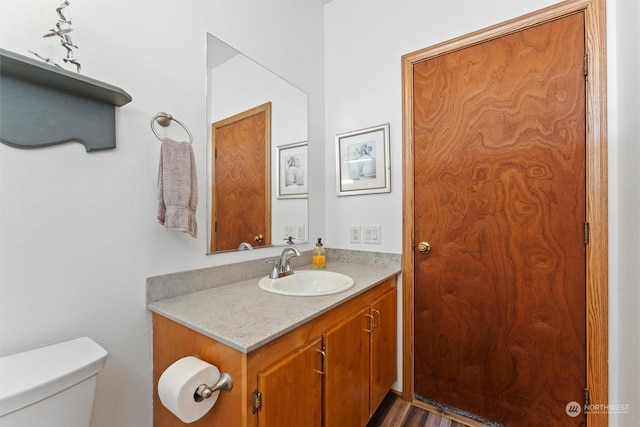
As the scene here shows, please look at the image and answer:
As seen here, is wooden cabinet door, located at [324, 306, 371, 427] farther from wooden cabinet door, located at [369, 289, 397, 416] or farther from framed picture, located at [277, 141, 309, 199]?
framed picture, located at [277, 141, 309, 199]

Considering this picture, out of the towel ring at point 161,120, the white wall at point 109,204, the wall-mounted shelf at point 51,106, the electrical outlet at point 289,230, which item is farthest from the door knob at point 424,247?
the wall-mounted shelf at point 51,106

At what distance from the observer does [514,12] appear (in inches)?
53.5

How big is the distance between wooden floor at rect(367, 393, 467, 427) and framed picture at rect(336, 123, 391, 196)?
4.29 feet

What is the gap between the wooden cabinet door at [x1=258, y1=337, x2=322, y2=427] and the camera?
2.68ft

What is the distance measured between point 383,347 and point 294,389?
0.73 metres

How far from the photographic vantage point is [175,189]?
3.35 feet

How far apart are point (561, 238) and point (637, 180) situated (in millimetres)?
399

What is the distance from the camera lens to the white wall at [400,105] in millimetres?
1010

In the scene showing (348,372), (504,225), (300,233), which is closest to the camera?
(348,372)

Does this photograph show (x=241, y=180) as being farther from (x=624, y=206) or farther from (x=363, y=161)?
(x=624, y=206)

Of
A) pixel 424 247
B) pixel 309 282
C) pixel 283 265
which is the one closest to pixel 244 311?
pixel 283 265

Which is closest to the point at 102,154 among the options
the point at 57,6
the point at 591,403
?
the point at 57,6

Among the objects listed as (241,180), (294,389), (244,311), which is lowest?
(294,389)

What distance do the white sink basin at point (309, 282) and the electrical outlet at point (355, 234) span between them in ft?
1.29
